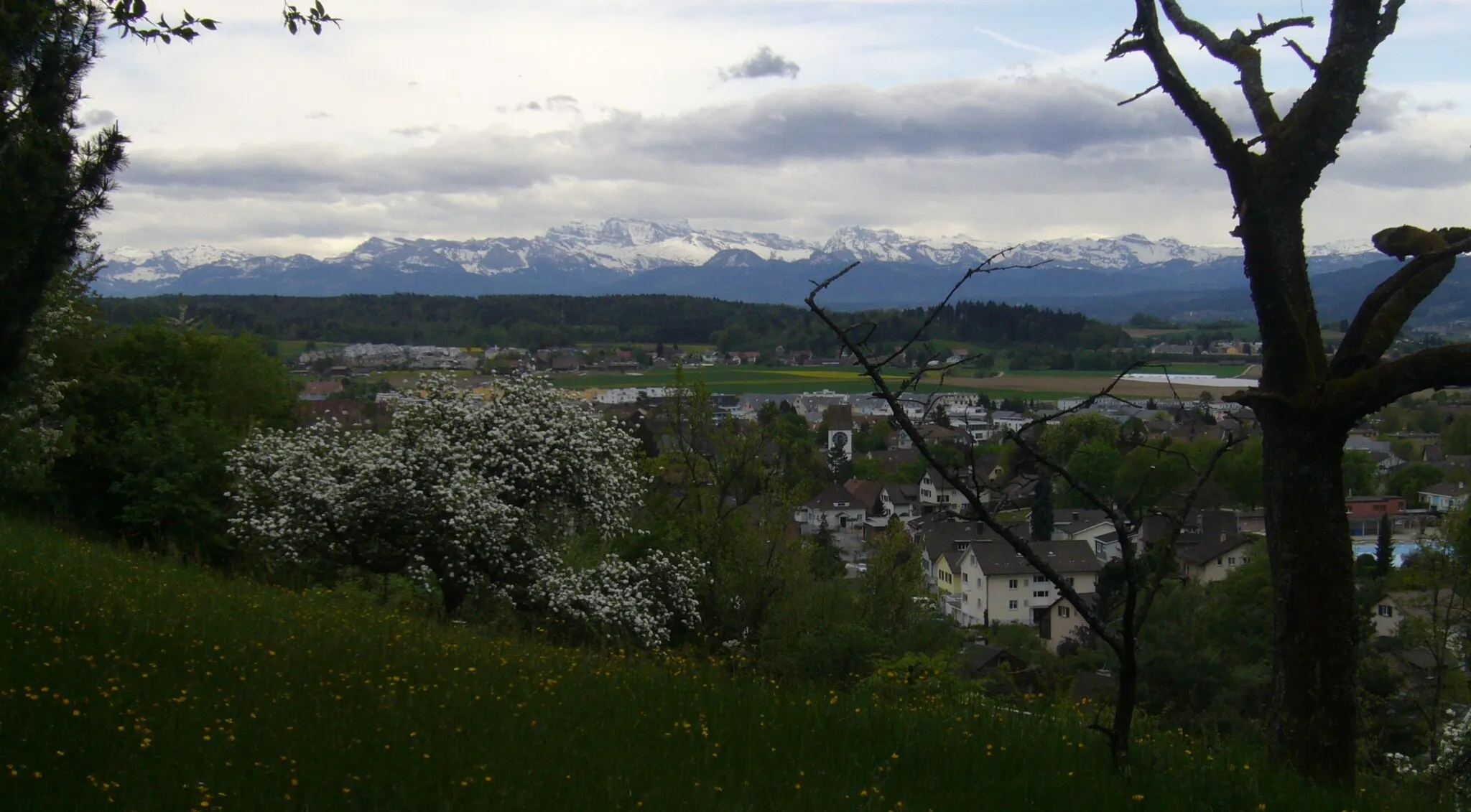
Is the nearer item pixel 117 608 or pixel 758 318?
pixel 117 608

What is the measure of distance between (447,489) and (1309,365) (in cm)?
1117

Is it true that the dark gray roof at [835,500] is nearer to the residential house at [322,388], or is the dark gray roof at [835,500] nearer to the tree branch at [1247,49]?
the residential house at [322,388]

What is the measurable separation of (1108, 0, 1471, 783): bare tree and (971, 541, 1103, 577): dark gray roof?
40.8 meters

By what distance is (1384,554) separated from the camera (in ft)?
157

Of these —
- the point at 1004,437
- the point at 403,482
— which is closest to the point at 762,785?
the point at 1004,437

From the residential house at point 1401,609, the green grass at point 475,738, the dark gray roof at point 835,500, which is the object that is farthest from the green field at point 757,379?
the green grass at point 475,738

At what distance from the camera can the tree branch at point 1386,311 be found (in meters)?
6.20

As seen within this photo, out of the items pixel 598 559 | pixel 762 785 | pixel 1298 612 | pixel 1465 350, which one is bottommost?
pixel 598 559

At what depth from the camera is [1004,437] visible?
556 centimetres

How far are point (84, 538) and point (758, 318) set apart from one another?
133879 mm

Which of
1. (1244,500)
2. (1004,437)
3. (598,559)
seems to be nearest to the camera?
(1004,437)

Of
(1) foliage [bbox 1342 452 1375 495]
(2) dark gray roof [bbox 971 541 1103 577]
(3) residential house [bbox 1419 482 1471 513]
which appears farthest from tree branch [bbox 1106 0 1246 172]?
(1) foliage [bbox 1342 452 1375 495]

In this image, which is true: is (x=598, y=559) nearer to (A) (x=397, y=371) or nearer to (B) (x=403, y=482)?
(B) (x=403, y=482)

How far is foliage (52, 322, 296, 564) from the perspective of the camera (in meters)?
17.7
